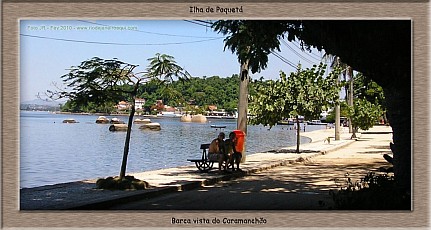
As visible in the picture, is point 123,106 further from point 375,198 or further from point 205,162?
point 375,198

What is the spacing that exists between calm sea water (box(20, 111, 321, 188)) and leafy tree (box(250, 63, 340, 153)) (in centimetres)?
966

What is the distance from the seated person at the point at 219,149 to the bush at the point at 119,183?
2045 millimetres

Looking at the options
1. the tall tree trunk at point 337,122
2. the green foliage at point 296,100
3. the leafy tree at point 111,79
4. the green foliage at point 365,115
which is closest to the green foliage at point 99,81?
the leafy tree at point 111,79

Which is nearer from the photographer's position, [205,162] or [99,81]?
[99,81]

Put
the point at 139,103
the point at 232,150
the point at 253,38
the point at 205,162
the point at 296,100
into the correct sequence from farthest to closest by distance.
Result: the point at 296,100 < the point at 232,150 < the point at 205,162 < the point at 139,103 < the point at 253,38

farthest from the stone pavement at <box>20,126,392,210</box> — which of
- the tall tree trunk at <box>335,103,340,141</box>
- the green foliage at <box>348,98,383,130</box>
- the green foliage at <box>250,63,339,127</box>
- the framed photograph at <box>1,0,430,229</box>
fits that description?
the green foliage at <box>348,98,383,130</box>

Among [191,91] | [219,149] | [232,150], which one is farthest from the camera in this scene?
[232,150]

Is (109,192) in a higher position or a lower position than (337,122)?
lower

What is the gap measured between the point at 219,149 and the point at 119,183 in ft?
10.3

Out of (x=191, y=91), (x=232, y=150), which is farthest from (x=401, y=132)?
(x=232, y=150)

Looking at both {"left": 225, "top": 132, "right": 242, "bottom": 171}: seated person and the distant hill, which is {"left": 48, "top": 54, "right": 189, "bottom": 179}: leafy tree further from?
{"left": 225, "top": 132, "right": 242, "bottom": 171}: seated person

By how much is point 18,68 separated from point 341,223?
4076 mm

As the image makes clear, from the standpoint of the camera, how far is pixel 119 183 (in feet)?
35.2

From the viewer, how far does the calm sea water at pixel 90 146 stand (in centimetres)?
824
